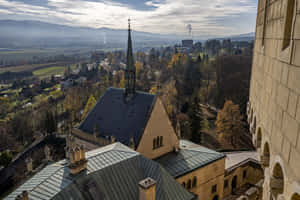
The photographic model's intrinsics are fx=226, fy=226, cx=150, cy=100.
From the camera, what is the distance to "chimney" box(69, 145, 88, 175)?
14.8 metres

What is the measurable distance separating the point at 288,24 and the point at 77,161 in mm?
14029

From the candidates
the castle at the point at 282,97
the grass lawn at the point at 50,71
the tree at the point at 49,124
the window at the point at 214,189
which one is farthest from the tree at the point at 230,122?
the grass lawn at the point at 50,71

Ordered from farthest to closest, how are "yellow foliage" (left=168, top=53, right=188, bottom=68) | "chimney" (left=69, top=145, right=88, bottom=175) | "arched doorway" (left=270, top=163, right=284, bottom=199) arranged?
"yellow foliage" (left=168, top=53, right=188, bottom=68)
"chimney" (left=69, top=145, right=88, bottom=175)
"arched doorway" (left=270, top=163, right=284, bottom=199)

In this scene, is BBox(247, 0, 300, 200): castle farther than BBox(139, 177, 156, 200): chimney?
No

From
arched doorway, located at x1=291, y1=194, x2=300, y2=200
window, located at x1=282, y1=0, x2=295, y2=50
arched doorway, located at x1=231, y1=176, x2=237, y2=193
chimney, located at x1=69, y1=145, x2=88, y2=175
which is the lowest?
arched doorway, located at x1=231, y1=176, x2=237, y2=193

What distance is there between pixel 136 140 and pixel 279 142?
18183 millimetres

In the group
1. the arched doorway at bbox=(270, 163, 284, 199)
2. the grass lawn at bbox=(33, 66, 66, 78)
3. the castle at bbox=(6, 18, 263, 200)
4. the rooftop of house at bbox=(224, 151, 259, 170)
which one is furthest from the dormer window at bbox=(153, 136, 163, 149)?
the grass lawn at bbox=(33, 66, 66, 78)

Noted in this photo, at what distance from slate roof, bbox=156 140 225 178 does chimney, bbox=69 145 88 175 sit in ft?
32.5

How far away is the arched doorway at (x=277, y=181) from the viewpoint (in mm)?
5379

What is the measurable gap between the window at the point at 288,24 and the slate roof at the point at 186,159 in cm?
1889

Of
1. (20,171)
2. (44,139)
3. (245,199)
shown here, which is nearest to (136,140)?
(245,199)

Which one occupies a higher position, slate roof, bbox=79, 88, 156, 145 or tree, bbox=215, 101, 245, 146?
slate roof, bbox=79, 88, 156, 145

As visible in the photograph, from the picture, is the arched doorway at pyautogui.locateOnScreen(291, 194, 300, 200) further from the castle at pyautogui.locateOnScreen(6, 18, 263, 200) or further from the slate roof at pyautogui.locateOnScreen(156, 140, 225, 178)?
the slate roof at pyautogui.locateOnScreen(156, 140, 225, 178)

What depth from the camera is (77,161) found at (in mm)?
15039
